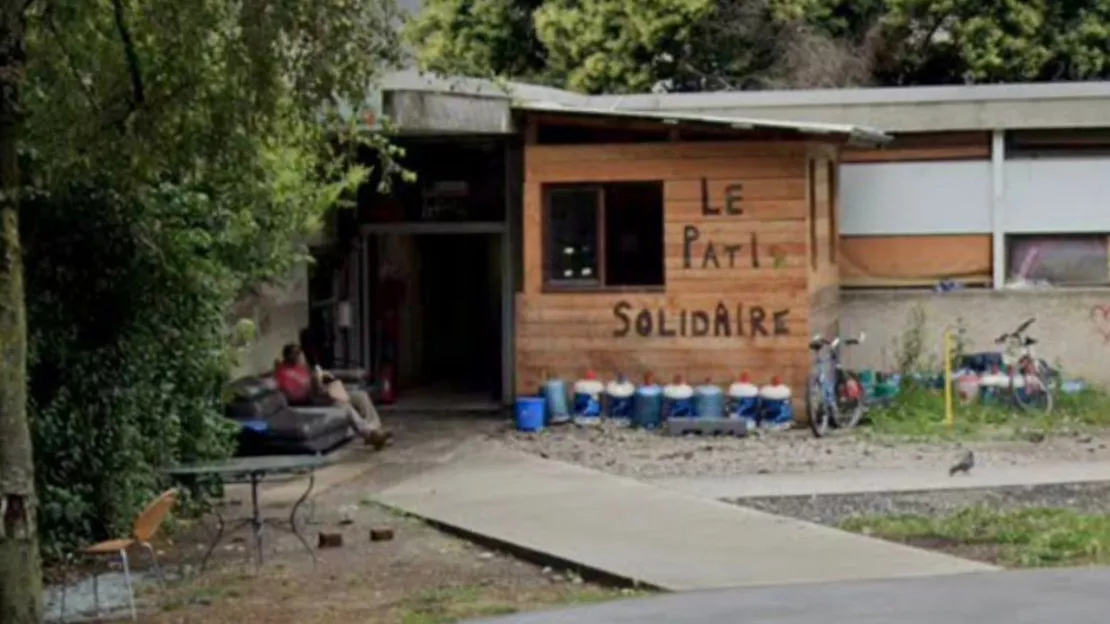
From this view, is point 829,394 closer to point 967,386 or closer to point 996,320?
point 967,386

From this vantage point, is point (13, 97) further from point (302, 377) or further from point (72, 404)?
point (302, 377)

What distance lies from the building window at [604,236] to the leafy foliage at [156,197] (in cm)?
469

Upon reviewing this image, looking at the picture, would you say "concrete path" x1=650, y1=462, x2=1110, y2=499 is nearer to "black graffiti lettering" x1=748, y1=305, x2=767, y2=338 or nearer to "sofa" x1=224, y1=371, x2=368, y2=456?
"sofa" x1=224, y1=371, x2=368, y2=456

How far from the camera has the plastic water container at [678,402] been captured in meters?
19.3

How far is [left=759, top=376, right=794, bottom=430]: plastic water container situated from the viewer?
19.2 m

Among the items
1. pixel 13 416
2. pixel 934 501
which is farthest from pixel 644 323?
pixel 13 416

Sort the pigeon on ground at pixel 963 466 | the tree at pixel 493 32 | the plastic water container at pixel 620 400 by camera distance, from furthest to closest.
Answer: the tree at pixel 493 32 < the plastic water container at pixel 620 400 < the pigeon on ground at pixel 963 466

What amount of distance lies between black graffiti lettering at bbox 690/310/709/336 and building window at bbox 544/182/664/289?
0.60m

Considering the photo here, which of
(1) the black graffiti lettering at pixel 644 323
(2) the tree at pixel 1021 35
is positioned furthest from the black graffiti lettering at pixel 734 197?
(2) the tree at pixel 1021 35

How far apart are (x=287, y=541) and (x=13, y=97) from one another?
449 cm

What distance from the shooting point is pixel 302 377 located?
1800 cm

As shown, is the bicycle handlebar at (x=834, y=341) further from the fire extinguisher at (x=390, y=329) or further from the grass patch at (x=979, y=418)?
the fire extinguisher at (x=390, y=329)

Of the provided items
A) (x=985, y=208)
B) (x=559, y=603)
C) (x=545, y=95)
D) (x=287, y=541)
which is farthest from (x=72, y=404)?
(x=985, y=208)

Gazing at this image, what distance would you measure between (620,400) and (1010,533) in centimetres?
818
